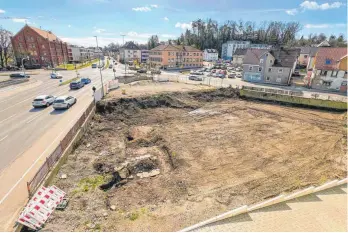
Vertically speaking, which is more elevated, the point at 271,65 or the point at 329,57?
the point at 329,57

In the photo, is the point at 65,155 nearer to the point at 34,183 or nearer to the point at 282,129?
the point at 34,183

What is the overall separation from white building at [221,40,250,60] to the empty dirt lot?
8674cm

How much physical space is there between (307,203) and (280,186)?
Result: 2.03 meters

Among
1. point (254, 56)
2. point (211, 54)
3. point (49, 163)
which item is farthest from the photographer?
point (211, 54)

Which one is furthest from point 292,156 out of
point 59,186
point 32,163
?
point 32,163

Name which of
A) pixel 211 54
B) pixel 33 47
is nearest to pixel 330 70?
pixel 211 54

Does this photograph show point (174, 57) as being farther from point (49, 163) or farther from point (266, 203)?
point (266, 203)

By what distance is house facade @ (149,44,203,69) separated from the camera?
66375mm

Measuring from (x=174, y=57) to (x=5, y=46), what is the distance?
5228cm

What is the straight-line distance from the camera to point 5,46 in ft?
190

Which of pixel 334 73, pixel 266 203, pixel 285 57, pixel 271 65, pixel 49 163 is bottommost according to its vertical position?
pixel 266 203

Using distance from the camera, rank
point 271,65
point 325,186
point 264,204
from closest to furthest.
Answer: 1. point 264,204
2. point 325,186
3. point 271,65

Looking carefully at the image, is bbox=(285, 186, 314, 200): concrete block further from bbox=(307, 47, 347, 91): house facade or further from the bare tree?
the bare tree

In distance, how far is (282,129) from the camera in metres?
20.2
